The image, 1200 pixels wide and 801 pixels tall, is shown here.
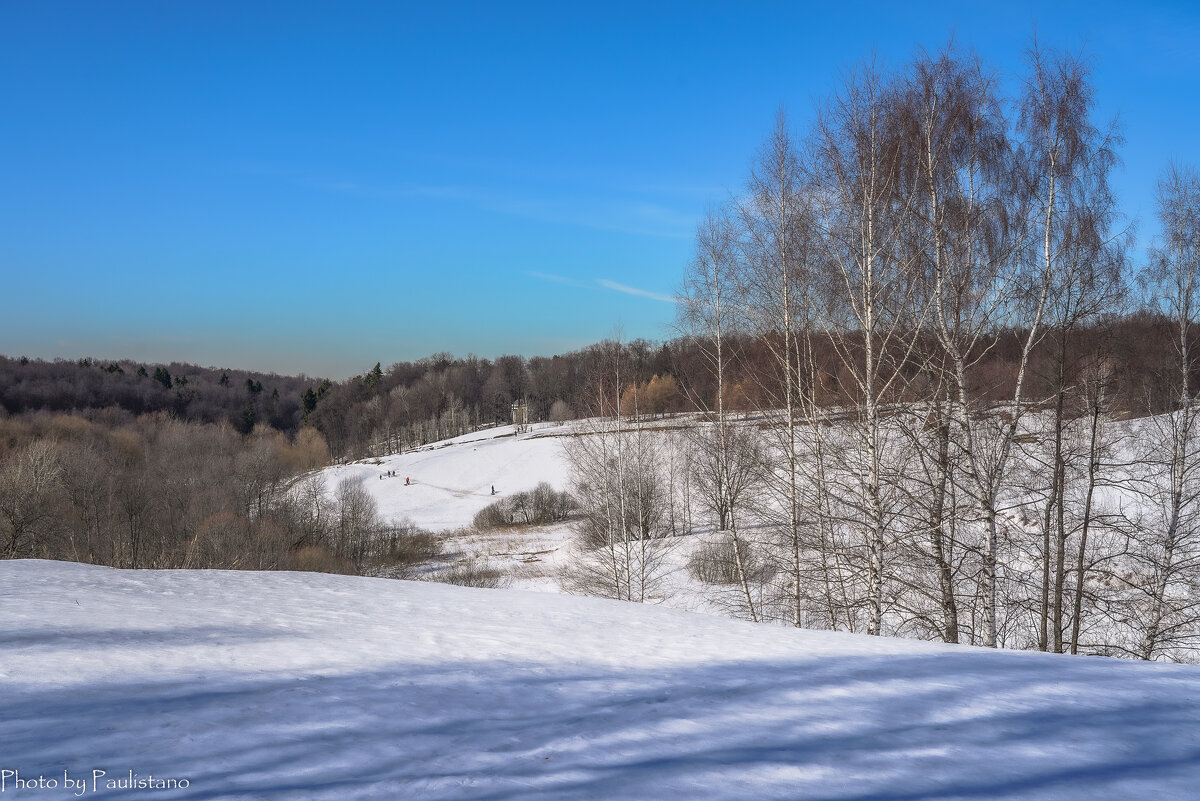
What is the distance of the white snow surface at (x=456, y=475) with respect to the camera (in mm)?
51625

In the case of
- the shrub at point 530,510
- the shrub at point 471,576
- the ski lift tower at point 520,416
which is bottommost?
the shrub at point 471,576

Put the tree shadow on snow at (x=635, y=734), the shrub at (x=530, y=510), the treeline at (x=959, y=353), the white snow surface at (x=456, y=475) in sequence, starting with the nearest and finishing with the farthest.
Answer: the tree shadow on snow at (x=635, y=734) → the treeline at (x=959, y=353) → the shrub at (x=530, y=510) → the white snow surface at (x=456, y=475)

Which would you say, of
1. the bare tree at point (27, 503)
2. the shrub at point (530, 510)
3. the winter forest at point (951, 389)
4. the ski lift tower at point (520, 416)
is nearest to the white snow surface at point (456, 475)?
the shrub at point (530, 510)

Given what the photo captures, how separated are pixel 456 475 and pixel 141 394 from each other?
6662 centimetres

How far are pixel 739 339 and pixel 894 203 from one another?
13.2 ft

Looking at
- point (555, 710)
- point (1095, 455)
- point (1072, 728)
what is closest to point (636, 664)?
point (555, 710)

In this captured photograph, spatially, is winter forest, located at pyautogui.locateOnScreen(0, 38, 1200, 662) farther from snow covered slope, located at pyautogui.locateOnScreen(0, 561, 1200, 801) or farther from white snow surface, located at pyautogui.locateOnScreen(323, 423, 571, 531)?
white snow surface, located at pyautogui.locateOnScreen(323, 423, 571, 531)

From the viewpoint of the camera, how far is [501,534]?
42.5 metres

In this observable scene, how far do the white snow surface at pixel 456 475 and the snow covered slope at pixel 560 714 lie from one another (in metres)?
40.6

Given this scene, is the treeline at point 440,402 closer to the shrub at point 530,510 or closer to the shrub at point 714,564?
the shrub at point 530,510

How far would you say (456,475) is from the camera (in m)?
62.2

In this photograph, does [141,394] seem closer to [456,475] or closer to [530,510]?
[456,475]

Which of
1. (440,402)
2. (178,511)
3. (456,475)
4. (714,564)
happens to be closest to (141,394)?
(440,402)

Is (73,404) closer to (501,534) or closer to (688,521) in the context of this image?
(501,534)
